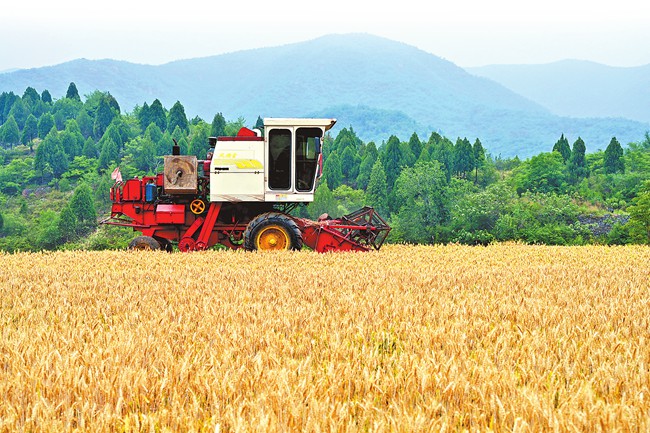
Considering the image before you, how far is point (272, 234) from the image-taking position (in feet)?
50.0

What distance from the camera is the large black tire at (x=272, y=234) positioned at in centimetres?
1512

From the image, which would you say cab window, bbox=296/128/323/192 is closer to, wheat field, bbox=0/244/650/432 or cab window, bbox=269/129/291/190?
cab window, bbox=269/129/291/190

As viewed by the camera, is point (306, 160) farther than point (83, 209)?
No

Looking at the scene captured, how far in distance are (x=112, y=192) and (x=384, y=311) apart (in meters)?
11.4

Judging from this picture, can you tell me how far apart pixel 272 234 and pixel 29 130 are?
5671 inches

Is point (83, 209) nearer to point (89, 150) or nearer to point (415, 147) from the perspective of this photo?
point (415, 147)

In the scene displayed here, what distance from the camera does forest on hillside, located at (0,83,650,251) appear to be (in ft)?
169

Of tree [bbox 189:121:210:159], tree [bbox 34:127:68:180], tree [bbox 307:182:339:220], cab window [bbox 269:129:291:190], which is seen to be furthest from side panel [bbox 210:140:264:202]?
tree [bbox 34:127:68:180]

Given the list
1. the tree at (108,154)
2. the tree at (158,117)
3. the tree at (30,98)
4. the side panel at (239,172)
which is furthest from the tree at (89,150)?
the side panel at (239,172)

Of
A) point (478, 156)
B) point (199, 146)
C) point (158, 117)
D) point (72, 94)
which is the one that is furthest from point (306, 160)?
point (72, 94)

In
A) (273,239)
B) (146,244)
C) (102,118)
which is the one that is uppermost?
(102,118)

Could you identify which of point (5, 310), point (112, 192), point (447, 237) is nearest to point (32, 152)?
point (447, 237)

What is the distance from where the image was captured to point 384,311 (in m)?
6.85

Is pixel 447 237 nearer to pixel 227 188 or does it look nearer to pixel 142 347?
pixel 227 188
